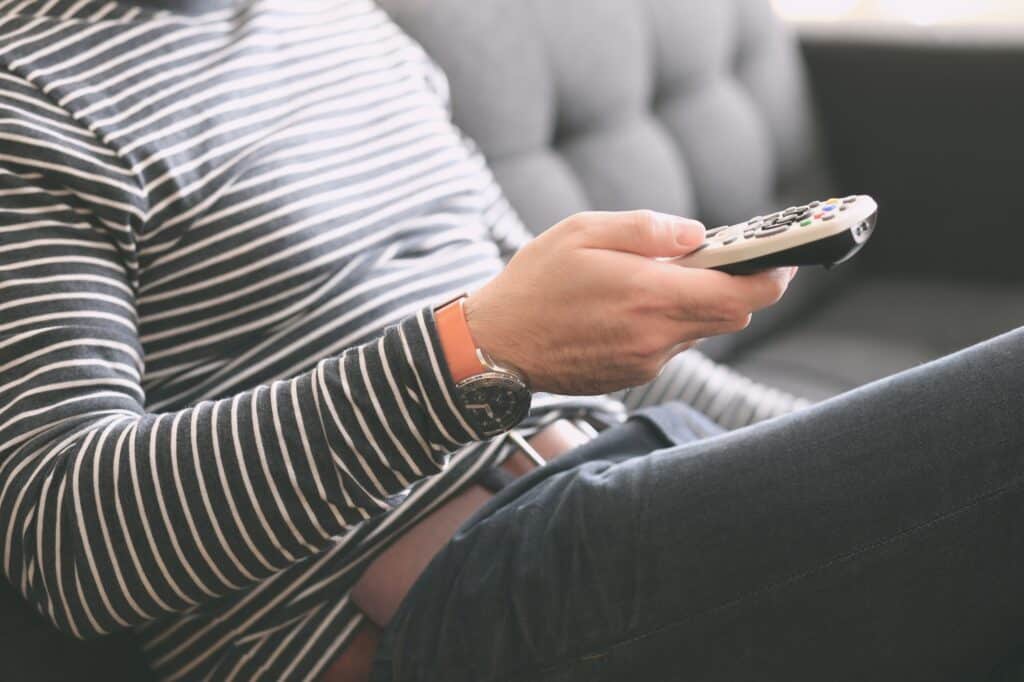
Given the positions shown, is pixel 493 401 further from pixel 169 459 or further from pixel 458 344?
pixel 169 459

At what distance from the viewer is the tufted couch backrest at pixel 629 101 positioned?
1053 mm

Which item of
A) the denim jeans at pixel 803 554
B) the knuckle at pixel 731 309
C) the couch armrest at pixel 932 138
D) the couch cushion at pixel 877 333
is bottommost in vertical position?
the couch cushion at pixel 877 333

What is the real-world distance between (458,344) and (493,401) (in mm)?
36

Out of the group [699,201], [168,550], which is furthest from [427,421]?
[699,201]

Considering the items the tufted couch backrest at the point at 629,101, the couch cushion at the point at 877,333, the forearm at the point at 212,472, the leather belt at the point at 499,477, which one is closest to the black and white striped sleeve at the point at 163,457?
the forearm at the point at 212,472

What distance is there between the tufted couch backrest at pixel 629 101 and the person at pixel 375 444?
0.32m

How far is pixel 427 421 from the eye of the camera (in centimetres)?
58

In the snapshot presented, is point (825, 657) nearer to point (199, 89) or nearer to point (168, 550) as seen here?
point (168, 550)

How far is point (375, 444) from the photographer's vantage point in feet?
1.91

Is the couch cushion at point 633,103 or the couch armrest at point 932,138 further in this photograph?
the couch armrest at point 932,138

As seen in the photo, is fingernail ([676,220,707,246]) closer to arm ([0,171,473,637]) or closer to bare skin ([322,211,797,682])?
bare skin ([322,211,797,682])

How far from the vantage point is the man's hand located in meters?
0.55

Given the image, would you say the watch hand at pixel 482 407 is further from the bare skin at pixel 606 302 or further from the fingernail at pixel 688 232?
the fingernail at pixel 688 232

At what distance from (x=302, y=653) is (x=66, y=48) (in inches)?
16.4
